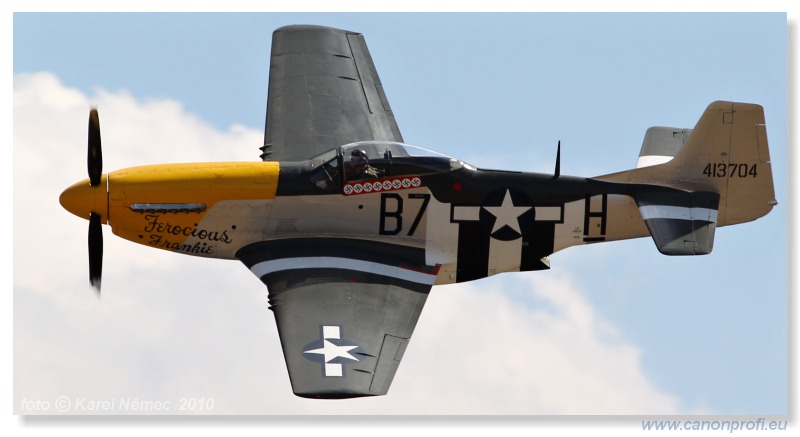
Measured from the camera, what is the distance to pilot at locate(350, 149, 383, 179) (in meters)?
26.6

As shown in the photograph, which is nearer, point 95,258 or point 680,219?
point 95,258

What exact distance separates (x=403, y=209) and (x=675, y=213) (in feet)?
12.0

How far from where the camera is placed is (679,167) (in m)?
27.4

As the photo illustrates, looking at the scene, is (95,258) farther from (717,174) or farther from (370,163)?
(717,174)

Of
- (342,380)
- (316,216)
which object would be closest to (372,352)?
(342,380)

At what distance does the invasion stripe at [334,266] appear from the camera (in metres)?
26.3

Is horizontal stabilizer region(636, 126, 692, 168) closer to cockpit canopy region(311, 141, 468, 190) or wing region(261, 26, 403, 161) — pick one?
cockpit canopy region(311, 141, 468, 190)

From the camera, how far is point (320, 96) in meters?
29.6

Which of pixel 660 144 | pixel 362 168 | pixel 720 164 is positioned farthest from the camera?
pixel 660 144

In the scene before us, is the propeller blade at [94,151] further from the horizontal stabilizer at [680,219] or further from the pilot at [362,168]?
the horizontal stabilizer at [680,219]

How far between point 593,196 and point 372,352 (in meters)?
4.38

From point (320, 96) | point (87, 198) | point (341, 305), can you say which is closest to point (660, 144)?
point (320, 96)

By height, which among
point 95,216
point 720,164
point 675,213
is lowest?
point 95,216

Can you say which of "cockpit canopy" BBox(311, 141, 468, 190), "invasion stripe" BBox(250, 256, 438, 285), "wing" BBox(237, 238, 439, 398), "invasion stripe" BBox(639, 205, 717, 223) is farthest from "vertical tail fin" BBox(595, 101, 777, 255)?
"wing" BBox(237, 238, 439, 398)
